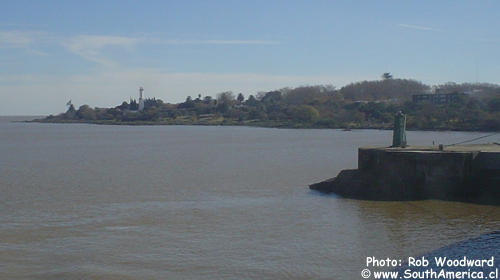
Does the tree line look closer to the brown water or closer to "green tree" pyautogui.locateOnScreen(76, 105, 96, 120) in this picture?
"green tree" pyautogui.locateOnScreen(76, 105, 96, 120)

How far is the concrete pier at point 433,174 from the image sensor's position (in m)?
18.8

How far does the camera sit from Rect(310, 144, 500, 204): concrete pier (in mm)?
18750

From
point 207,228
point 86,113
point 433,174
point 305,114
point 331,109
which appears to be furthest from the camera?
point 86,113

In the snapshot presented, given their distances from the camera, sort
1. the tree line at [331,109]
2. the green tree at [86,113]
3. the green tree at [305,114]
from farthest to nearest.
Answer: the green tree at [86,113] < the green tree at [305,114] < the tree line at [331,109]

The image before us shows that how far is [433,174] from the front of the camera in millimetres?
19078

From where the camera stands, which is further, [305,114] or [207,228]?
[305,114]

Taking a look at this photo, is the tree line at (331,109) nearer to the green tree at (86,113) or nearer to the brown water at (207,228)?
the green tree at (86,113)

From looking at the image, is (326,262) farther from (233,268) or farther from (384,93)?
(384,93)

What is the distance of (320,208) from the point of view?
19.1 meters

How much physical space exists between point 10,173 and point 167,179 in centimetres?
910

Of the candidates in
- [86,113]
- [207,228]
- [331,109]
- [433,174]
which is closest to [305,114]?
[331,109]

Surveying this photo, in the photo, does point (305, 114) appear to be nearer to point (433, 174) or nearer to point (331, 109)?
point (331, 109)

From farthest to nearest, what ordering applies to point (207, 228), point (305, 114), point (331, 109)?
1. point (331, 109)
2. point (305, 114)
3. point (207, 228)

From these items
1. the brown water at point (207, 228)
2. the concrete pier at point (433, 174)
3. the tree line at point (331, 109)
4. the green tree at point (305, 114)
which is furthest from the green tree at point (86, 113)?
the concrete pier at point (433, 174)
